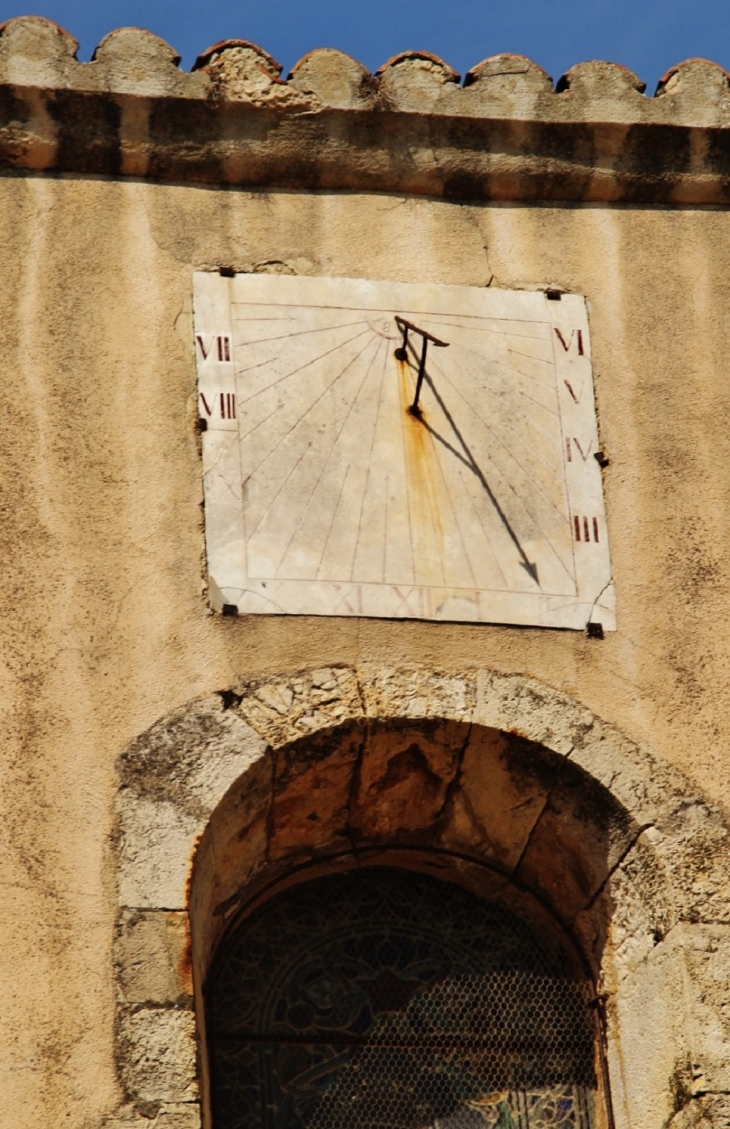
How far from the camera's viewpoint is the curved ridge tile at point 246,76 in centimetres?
741

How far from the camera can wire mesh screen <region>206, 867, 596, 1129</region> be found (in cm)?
656

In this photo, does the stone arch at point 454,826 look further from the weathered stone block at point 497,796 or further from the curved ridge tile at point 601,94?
the curved ridge tile at point 601,94

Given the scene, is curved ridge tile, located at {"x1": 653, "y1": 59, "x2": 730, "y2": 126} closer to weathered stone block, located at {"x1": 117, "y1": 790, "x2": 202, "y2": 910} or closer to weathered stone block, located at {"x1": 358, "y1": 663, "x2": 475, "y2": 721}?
weathered stone block, located at {"x1": 358, "y1": 663, "x2": 475, "y2": 721}

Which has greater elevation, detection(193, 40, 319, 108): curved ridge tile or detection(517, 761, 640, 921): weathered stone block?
detection(193, 40, 319, 108): curved ridge tile

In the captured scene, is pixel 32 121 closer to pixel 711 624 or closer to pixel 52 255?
pixel 52 255

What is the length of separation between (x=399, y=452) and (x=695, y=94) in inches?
62.0

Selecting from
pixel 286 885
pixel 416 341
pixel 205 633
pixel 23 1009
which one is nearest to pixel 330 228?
pixel 416 341

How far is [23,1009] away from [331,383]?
79.9 inches

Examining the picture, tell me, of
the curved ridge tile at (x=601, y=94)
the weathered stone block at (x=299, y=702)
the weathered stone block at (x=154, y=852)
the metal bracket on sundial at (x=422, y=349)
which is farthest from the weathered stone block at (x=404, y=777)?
the curved ridge tile at (x=601, y=94)

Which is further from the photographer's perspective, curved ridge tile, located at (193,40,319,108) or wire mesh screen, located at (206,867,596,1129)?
curved ridge tile, located at (193,40,319,108)

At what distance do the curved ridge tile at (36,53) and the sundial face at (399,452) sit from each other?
0.77 metres

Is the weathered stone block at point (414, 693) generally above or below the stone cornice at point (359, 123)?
below

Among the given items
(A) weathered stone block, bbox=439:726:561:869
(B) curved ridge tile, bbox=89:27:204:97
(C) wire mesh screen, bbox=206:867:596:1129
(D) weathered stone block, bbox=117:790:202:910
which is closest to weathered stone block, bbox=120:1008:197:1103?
(D) weathered stone block, bbox=117:790:202:910

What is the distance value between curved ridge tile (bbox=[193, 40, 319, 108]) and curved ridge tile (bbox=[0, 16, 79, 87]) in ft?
1.29
